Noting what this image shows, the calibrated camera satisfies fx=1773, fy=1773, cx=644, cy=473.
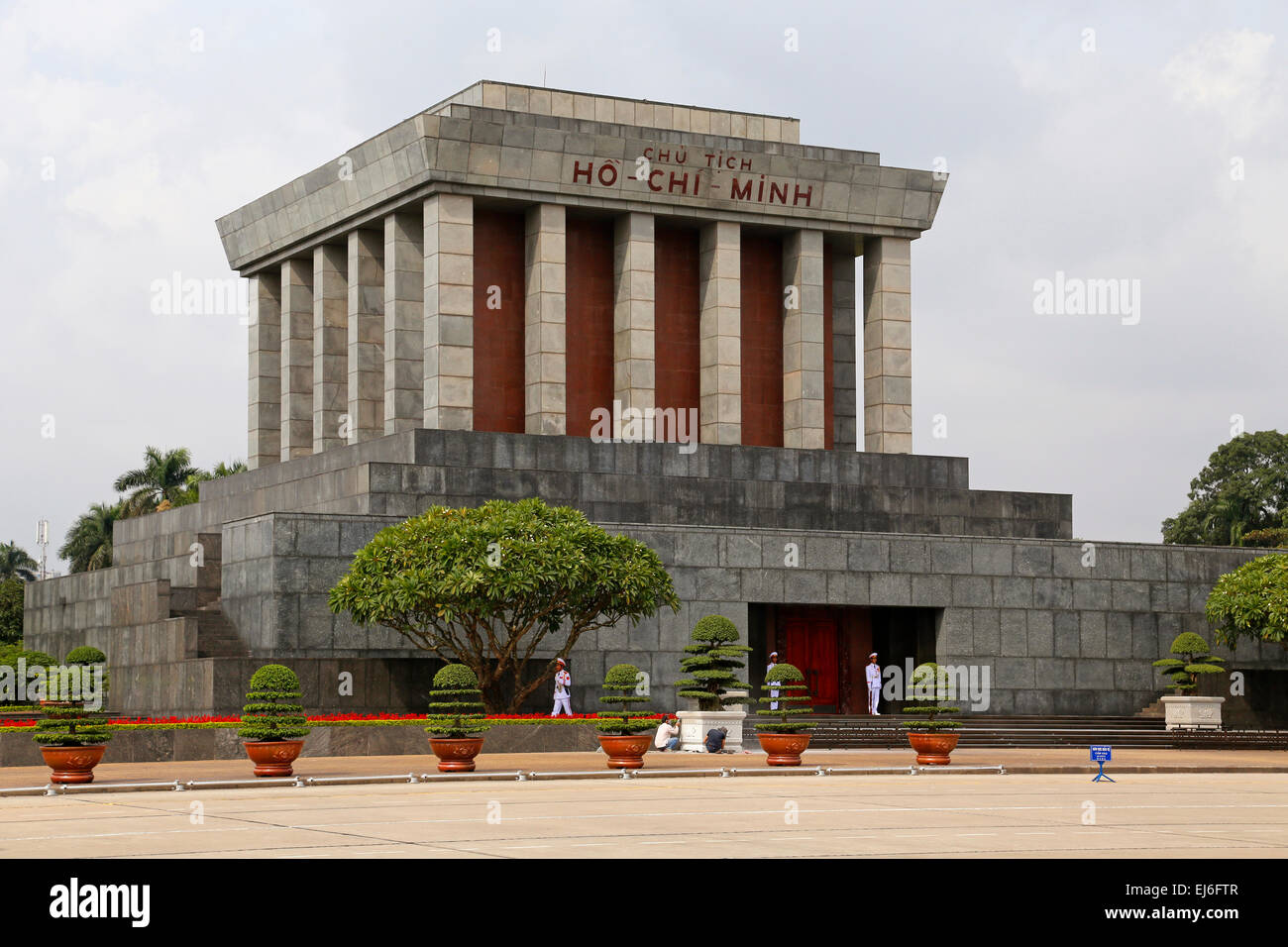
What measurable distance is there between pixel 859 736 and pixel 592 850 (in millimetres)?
22198

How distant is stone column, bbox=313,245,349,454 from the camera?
48438mm

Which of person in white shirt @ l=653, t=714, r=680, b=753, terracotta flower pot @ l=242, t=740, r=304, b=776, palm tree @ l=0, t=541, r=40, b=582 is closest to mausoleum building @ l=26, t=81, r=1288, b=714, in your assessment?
person in white shirt @ l=653, t=714, r=680, b=753

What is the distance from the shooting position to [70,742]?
24.2m

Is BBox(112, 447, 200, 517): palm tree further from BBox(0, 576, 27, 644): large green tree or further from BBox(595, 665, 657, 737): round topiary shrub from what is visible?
BBox(595, 665, 657, 737): round topiary shrub

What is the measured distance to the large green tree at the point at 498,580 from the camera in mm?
32781

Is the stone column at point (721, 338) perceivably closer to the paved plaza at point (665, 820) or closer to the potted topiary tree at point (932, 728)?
the potted topiary tree at point (932, 728)

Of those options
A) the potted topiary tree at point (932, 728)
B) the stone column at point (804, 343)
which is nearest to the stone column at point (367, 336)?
the stone column at point (804, 343)

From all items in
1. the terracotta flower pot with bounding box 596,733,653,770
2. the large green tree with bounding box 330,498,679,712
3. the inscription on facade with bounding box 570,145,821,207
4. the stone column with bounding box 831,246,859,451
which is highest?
the inscription on facade with bounding box 570,145,821,207

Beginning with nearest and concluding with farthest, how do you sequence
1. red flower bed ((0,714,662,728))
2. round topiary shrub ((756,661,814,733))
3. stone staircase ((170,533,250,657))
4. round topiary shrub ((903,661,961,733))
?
round topiary shrub ((756,661,814,733)), round topiary shrub ((903,661,961,733)), red flower bed ((0,714,662,728)), stone staircase ((170,533,250,657))

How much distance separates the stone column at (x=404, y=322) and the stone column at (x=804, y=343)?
32.8ft

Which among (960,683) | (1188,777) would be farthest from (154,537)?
(1188,777)

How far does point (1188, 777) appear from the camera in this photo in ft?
91.9

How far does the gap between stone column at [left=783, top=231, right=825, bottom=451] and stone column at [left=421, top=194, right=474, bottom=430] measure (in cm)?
921
